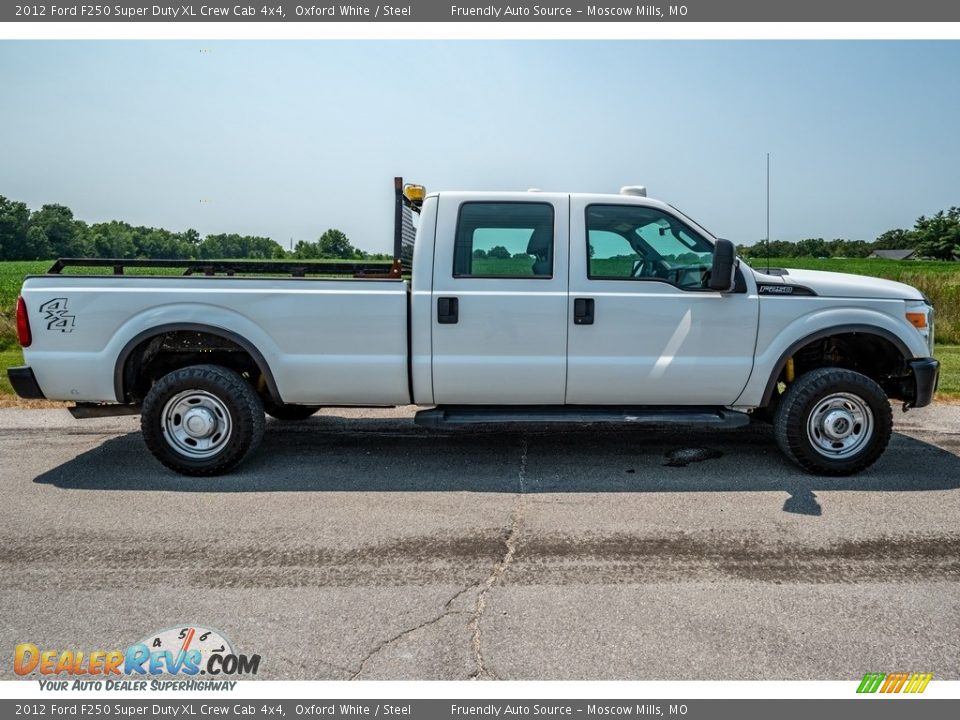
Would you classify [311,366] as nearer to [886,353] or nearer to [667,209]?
[667,209]

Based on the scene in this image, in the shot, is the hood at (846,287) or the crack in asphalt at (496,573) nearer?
the crack in asphalt at (496,573)

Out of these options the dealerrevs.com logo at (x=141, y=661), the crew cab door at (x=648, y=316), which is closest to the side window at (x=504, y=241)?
the crew cab door at (x=648, y=316)

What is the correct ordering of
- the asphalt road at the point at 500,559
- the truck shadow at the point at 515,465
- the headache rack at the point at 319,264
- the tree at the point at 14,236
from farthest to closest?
the tree at the point at 14,236 < the headache rack at the point at 319,264 < the truck shadow at the point at 515,465 < the asphalt road at the point at 500,559

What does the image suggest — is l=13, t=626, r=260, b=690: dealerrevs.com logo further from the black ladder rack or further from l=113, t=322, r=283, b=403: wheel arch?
the black ladder rack

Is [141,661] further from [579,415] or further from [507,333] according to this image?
[579,415]

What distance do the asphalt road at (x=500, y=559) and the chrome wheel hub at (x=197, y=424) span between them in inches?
10.9

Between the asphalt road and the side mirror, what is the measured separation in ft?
4.76

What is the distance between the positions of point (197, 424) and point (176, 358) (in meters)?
0.70

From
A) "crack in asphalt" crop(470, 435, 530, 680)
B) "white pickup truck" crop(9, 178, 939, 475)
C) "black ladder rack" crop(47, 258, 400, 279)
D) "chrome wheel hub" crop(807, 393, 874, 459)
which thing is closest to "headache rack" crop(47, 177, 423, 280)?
"black ladder rack" crop(47, 258, 400, 279)

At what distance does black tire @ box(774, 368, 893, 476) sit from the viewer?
16.2 ft

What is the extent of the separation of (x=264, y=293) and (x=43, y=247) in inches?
2659

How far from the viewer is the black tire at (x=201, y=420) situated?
492cm

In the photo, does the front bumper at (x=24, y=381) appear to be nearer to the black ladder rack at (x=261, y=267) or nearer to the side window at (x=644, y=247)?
the black ladder rack at (x=261, y=267)

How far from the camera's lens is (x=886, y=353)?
5375 millimetres
